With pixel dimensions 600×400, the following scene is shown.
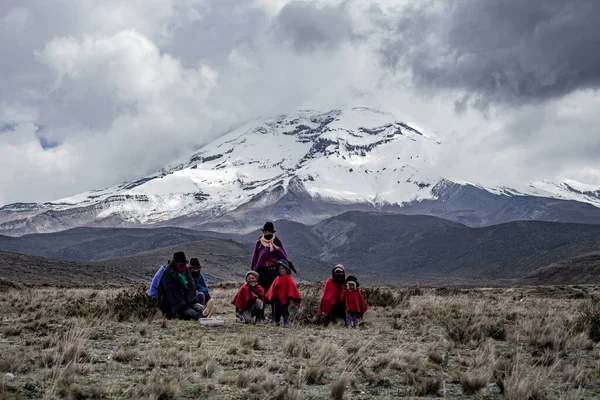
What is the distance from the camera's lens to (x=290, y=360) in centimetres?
815

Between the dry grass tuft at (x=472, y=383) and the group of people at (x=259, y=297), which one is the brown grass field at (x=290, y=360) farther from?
Answer: the group of people at (x=259, y=297)

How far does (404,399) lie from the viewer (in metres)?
6.23

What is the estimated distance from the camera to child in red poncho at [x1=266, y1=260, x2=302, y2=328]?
12.8 metres

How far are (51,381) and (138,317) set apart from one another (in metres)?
6.22

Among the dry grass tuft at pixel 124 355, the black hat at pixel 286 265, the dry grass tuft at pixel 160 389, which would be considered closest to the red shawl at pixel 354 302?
the black hat at pixel 286 265

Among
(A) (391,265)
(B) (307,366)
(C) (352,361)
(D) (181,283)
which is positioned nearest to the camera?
(B) (307,366)

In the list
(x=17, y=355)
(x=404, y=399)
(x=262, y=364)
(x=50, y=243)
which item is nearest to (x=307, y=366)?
(x=262, y=364)

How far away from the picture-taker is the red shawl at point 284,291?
12.8m

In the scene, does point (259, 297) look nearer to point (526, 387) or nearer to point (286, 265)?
point (286, 265)

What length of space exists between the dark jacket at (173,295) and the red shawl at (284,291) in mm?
1732

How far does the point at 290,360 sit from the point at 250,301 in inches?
205

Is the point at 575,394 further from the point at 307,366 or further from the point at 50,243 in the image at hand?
the point at 50,243

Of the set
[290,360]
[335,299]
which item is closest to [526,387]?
[290,360]

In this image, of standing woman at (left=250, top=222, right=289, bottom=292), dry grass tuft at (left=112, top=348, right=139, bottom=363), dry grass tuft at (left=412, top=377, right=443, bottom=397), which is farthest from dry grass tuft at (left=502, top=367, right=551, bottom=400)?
standing woman at (left=250, top=222, right=289, bottom=292)
